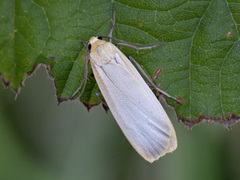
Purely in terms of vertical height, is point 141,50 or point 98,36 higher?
point 98,36

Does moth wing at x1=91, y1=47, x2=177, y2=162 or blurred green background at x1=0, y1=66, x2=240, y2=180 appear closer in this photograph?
moth wing at x1=91, y1=47, x2=177, y2=162

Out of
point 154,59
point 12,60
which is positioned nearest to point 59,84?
point 12,60

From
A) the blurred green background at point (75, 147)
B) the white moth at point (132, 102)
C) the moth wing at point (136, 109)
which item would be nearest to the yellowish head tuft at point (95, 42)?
the white moth at point (132, 102)

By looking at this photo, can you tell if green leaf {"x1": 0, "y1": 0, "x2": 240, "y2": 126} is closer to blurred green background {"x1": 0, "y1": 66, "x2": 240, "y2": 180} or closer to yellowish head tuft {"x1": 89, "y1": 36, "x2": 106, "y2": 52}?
yellowish head tuft {"x1": 89, "y1": 36, "x2": 106, "y2": 52}

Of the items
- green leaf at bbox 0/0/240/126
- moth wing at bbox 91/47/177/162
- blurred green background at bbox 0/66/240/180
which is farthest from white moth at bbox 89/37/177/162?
blurred green background at bbox 0/66/240/180

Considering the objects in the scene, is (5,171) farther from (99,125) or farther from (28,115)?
(99,125)

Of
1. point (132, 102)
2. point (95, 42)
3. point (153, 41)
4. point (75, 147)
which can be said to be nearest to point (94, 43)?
point (95, 42)

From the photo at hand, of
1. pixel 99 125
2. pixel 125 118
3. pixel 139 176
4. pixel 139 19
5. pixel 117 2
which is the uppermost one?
pixel 117 2
